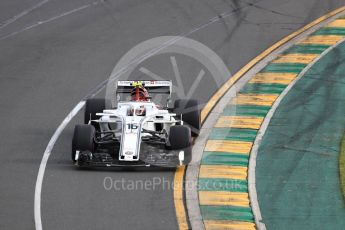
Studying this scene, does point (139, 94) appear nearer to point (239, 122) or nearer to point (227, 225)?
point (239, 122)

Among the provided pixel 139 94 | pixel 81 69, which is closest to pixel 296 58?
pixel 81 69

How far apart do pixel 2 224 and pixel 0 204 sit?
120 centimetres

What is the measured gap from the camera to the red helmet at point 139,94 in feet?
83.5

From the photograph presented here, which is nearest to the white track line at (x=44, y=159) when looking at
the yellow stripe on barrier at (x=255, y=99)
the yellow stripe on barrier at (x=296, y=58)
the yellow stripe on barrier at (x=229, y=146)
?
the yellow stripe on barrier at (x=229, y=146)

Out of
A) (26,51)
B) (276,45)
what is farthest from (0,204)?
(276,45)

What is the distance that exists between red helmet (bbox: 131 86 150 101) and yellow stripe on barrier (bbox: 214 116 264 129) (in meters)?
2.12

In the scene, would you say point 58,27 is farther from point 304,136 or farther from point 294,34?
point 304,136

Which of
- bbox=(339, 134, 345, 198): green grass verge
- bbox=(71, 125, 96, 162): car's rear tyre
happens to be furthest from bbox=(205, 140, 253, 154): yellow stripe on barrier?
bbox=(71, 125, 96, 162): car's rear tyre

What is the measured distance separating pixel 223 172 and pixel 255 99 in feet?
18.0

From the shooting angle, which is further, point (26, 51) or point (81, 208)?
point (26, 51)

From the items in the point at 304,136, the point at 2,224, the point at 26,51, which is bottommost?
the point at 2,224

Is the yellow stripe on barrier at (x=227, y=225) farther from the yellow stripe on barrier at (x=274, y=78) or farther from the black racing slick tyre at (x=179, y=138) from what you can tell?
the yellow stripe on barrier at (x=274, y=78)

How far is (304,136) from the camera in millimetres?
25641

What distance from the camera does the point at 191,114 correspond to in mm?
25422
